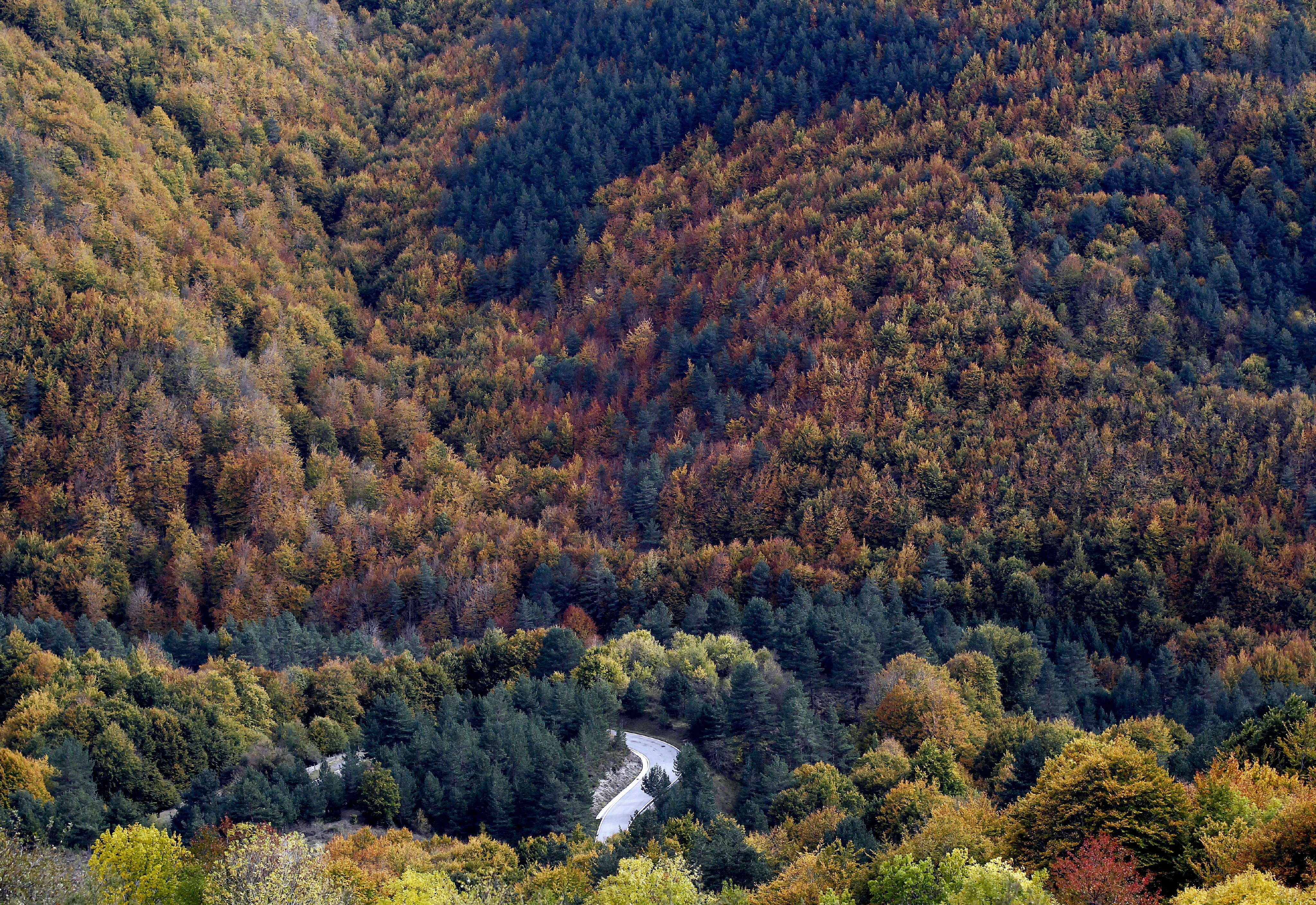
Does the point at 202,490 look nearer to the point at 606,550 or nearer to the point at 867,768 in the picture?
the point at 606,550

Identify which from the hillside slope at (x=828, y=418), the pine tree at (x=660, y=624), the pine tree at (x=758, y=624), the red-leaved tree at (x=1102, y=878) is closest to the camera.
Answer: the red-leaved tree at (x=1102, y=878)

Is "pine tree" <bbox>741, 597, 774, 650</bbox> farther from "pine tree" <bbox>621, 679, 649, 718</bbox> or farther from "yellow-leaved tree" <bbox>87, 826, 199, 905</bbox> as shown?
"yellow-leaved tree" <bbox>87, 826, 199, 905</bbox>

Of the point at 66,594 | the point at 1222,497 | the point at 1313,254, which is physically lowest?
the point at 66,594

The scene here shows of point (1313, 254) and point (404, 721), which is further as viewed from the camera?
point (1313, 254)

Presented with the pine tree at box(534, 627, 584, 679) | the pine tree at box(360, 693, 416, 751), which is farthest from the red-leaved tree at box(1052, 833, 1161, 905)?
the pine tree at box(534, 627, 584, 679)

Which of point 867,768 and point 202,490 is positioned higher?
point 867,768

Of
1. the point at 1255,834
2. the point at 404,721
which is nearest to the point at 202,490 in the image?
the point at 404,721

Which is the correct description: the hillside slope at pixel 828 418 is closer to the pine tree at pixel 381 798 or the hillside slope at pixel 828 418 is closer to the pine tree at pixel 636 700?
the pine tree at pixel 636 700

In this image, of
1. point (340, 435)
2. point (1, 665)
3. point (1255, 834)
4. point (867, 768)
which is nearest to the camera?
point (1255, 834)

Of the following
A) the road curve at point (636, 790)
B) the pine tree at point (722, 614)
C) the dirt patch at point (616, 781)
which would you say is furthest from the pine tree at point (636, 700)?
the pine tree at point (722, 614)
